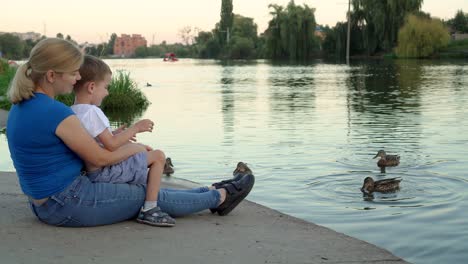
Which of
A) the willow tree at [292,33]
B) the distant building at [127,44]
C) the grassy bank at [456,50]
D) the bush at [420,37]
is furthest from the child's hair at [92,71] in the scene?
the distant building at [127,44]

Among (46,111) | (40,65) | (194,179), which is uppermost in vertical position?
(40,65)

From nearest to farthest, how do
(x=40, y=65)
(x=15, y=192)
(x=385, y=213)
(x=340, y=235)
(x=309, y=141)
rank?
(x=40, y=65)
(x=340, y=235)
(x=15, y=192)
(x=385, y=213)
(x=309, y=141)

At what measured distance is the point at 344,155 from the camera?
10.2 metres

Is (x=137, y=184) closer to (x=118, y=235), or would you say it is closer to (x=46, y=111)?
(x=118, y=235)

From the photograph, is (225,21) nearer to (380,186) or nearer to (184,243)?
(380,186)

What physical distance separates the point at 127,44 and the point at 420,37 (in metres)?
128

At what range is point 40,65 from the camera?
14.1 ft

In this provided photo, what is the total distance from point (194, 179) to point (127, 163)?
3.95m

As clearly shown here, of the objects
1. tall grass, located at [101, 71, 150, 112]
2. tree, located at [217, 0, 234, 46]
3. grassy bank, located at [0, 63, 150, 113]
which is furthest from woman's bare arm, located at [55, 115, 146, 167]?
tree, located at [217, 0, 234, 46]

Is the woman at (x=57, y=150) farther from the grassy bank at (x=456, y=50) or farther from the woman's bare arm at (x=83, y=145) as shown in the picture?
the grassy bank at (x=456, y=50)

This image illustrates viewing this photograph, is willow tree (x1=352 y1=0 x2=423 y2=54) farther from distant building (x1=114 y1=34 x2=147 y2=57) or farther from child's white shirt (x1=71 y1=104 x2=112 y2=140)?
distant building (x1=114 y1=34 x2=147 y2=57)

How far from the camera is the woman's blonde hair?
14.0 feet

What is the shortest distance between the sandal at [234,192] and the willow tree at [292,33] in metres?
70.3

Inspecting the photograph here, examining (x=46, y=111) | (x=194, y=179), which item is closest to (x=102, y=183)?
(x=46, y=111)
